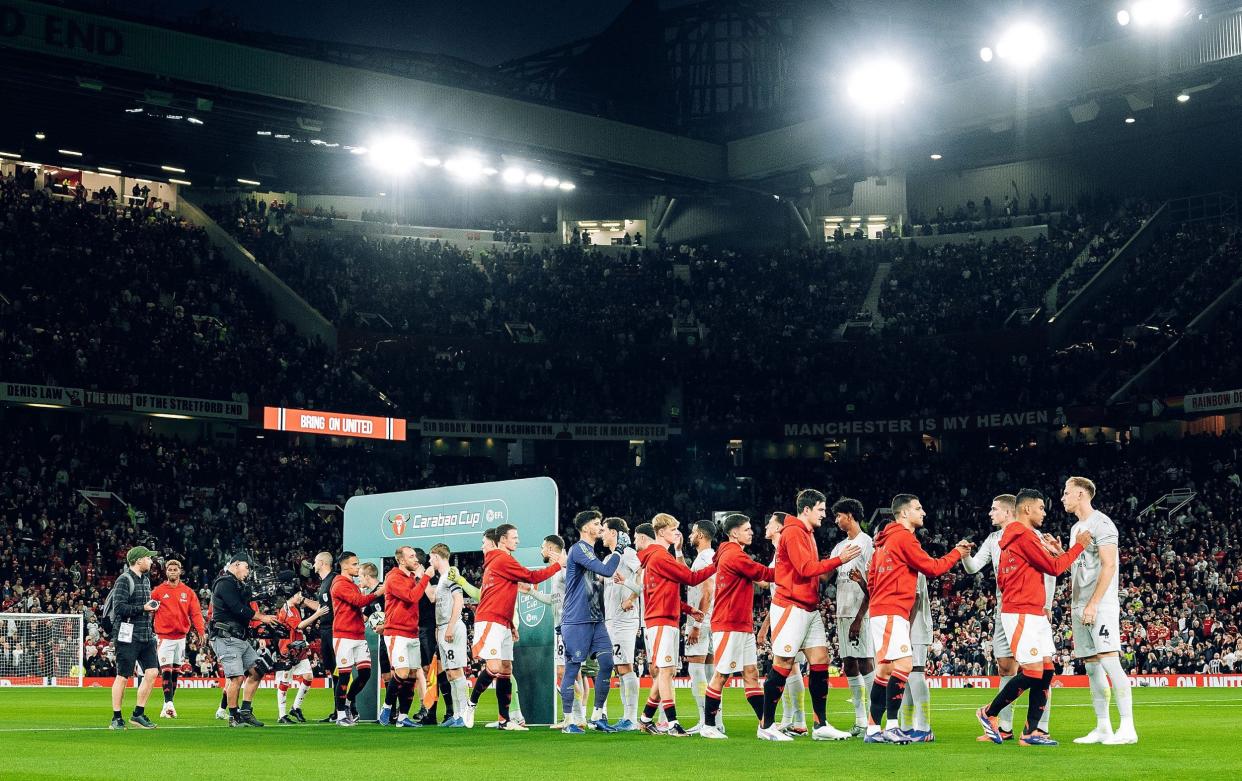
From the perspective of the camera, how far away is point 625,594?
16500mm

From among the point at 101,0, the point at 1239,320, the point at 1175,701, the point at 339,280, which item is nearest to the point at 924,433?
the point at 1239,320

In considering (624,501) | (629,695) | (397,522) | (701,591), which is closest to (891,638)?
(701,591)

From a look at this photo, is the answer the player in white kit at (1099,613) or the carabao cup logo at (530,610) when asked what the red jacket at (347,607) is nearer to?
the carabao cup logo at (530,610)

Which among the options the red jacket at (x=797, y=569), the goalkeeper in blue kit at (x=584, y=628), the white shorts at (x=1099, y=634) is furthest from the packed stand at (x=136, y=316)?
the white shorts at (x=1099, y=634)

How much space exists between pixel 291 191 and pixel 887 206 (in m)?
25.4

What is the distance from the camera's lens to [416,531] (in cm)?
2017

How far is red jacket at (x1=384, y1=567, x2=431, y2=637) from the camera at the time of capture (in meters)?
16.8

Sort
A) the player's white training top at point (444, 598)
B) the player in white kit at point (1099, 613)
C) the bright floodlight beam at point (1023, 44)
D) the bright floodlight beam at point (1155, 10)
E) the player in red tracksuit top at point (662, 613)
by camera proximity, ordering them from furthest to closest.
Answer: the bright floodlight beam at point (1023, 44)
the bright floodlight beam at point (1155, 10)
the player's white training top at point (444, 598)
the player in red tracksuit top at point (662, 613)
the player in white kit at point (1099, 613)

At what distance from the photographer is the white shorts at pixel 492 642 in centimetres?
1598

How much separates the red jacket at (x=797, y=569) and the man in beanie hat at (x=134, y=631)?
8.05 meters

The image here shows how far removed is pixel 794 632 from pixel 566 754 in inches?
104

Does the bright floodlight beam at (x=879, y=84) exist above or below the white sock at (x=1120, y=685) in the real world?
above

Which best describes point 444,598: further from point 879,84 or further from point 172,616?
point 879,84

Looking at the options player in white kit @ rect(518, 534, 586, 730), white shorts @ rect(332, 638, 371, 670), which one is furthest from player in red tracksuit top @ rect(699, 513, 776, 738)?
white shorts @ rect(332, 638, 371, 670)
